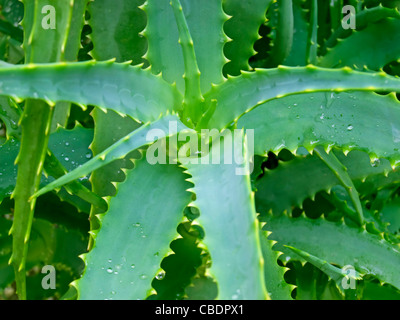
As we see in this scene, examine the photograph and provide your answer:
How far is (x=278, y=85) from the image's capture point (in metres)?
0.46

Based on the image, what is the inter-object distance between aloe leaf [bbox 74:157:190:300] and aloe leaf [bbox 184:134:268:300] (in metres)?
0.05

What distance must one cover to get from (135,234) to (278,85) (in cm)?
20

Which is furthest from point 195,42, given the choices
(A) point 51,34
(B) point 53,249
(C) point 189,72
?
(B) point 53,249

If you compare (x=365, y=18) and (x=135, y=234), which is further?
(x=365, y=18)

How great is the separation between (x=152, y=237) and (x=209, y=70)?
0.20m

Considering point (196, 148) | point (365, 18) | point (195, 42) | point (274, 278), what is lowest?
point (274, 278)

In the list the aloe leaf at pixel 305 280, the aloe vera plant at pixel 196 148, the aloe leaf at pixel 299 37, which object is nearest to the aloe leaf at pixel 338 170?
the aloe vera plant at pixel 196 148

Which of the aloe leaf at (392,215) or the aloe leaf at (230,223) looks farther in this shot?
the aloe leaf at (392,215)

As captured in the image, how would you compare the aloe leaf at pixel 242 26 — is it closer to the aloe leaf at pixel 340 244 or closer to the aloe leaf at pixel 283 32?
the aloe leaf at pixel 283 32

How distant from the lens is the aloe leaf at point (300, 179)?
68cm

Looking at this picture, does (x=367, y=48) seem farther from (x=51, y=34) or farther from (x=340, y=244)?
(x=51, y=34)

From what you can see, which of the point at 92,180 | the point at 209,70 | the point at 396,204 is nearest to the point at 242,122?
the point at 209,70

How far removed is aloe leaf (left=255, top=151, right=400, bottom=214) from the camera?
2.24 ft

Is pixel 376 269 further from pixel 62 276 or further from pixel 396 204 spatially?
pixel 62 276
